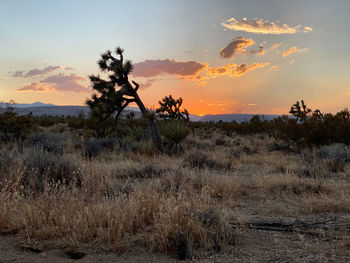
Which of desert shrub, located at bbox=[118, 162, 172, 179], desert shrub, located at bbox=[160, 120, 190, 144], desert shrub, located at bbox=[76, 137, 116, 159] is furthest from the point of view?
desert shrub, located at bbox=[160, 120, 190, 144]

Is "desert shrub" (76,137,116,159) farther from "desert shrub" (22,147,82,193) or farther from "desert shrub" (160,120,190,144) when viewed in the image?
"desert shrub" (22,147,82,193)

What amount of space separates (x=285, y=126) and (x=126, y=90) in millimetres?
8237

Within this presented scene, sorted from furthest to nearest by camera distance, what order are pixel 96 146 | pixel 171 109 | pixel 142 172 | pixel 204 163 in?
1. pixel 171 109
2. pixel 96 146
3. pixel 204 163
4. pixel 142 172

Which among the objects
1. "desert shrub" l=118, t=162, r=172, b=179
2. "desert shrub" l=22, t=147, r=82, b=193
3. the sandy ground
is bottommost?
the sandy ground

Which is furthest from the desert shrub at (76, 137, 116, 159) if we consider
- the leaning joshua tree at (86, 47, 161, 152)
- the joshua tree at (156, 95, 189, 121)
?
the joshua tree at (156, 95, 189, 121)

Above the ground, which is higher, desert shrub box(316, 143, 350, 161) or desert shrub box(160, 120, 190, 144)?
desert shrub box(160, 120, 190, 144)

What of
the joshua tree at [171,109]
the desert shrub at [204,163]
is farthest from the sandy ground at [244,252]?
the joshua tree at [171,109]

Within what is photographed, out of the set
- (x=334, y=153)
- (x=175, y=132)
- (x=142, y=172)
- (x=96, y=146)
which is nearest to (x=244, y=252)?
(x=142, y=172)

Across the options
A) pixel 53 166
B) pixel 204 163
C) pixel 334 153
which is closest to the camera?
pixel 53 166

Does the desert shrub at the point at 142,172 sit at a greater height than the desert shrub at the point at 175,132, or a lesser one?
lesser

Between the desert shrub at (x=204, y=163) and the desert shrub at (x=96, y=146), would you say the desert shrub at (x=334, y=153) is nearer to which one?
the desert shrub at (x=204, y=163)

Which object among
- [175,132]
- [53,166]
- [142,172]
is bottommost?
[142,172]

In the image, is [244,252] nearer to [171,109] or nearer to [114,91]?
[114,91]

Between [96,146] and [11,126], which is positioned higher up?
[11,126]
